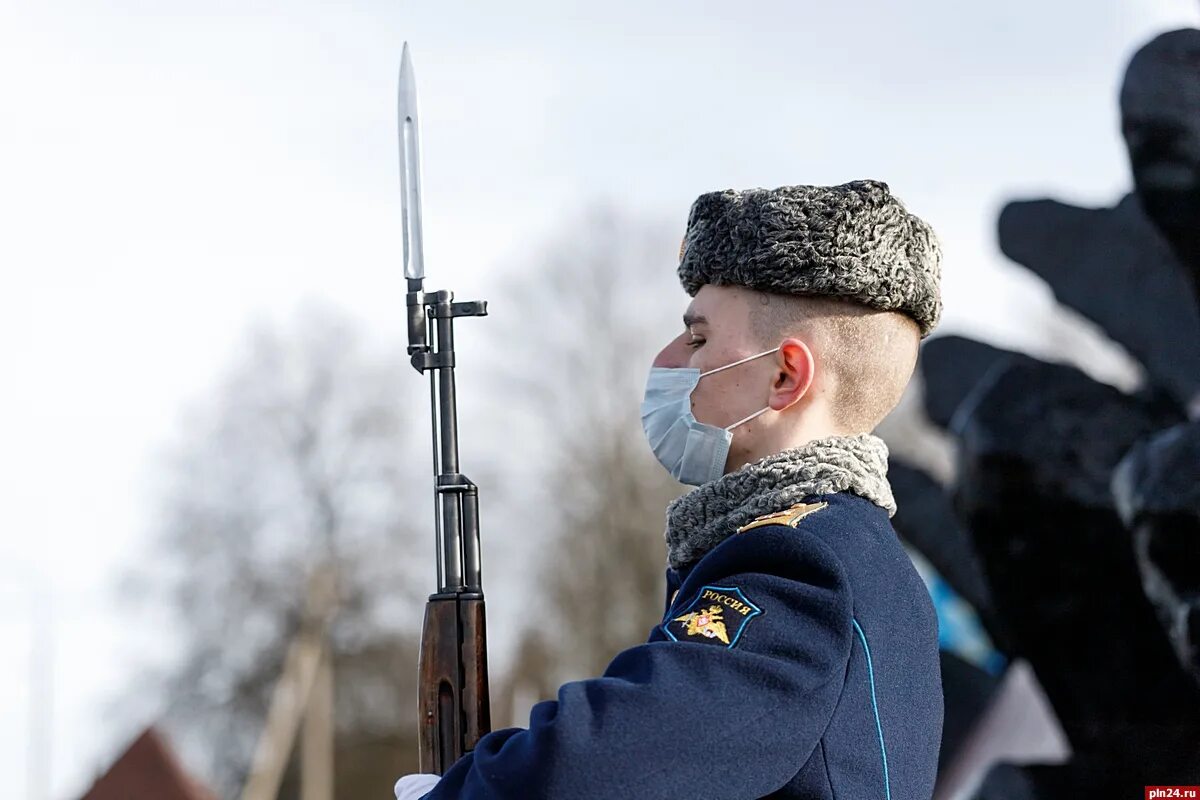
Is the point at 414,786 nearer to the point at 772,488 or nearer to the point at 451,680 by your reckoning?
the point at 451,680

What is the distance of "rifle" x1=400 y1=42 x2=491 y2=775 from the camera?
112 inches

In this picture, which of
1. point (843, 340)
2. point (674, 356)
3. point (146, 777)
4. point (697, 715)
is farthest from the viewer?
point (146, 777)

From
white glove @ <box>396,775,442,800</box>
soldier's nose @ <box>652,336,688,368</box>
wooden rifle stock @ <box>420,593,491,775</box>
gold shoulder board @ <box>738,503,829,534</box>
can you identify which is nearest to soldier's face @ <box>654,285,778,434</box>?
soldier's nose @ <box>652,336,688,368</box>

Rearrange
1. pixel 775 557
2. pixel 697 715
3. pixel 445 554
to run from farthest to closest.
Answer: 1. pixel 445 554
2. pixel 775 557
3. pixel 697 715

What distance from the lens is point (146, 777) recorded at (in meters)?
6.98

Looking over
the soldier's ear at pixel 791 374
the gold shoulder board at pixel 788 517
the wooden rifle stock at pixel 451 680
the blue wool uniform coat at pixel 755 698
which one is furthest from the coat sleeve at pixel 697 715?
the wooden rifle stock at pixel 451 680

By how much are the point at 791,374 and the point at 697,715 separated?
0.71 meters

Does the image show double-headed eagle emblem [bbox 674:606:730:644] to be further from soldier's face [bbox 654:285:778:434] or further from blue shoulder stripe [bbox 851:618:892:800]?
soldier's face [bbox 654:285:778:434]

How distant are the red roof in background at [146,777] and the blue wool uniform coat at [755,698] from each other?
4551mm

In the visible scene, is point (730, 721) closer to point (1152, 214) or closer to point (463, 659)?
point (463, 659)

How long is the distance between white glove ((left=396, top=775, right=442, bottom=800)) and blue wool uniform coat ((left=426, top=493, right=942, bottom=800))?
22cm

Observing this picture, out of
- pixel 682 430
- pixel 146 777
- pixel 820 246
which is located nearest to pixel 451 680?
pixel 682 430

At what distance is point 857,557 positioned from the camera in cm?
241

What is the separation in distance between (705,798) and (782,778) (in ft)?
0.40
